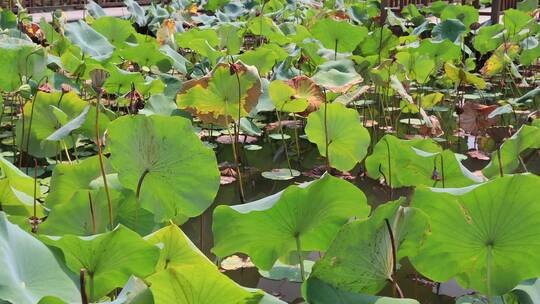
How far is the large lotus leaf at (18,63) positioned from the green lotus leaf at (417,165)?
42.9 inches

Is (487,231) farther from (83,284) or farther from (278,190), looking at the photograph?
(278,190)

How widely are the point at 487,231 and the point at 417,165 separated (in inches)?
19.8

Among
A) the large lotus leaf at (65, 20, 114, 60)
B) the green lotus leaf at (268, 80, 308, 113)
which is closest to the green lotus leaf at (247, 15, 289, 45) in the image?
the large lotus leaf at (65, 20, 114, 60)

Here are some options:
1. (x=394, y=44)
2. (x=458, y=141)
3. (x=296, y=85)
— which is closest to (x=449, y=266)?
(x=296, y=85)

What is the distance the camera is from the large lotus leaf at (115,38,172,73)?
2.82 meters

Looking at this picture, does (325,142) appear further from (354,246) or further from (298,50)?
(298,50)

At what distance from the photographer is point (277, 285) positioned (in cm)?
160

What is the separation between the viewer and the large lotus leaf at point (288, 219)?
101 centimetres

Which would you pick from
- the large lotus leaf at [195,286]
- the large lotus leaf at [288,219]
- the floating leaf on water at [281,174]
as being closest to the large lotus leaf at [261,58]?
the floating leaf on water at [281,174]

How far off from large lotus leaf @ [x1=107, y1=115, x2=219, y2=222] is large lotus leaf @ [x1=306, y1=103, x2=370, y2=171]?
2.13 ft

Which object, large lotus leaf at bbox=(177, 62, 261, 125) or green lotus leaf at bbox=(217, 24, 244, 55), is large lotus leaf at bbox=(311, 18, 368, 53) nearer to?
green lotus leaf at bbox=(217, 24, 244, 55)

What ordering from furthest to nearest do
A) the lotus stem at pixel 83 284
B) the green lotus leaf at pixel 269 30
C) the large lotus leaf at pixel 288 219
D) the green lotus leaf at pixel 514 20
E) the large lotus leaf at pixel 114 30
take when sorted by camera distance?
1. the green lotus leaf at pixel 514 20
2. the green lotus leaf at pixel 269 30
3. the large lotus leaf at pixel 114 30
4. the large lotus leaf at pixel 288 219
5. the lotus stem at pixel 83 284

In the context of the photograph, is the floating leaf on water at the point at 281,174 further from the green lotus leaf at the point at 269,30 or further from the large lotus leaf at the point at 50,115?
the green lotus leaf at the point at 269,30

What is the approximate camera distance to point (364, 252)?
91 centimetres
